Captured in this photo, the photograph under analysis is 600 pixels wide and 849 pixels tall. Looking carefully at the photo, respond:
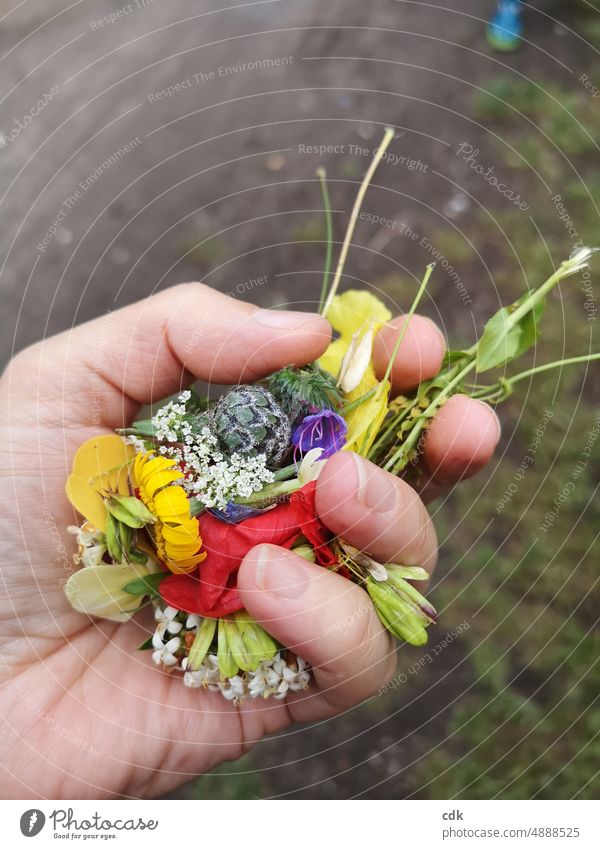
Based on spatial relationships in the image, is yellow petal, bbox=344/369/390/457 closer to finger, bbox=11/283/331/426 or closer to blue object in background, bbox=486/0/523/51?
finger, bbox=11/283/331/426

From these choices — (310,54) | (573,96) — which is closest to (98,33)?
(310,54)

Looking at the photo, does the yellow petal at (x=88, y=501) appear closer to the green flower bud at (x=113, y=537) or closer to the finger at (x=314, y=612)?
the green flower bud at (x=113, y=537)

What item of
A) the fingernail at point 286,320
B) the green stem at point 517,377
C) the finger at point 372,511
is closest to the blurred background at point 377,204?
the green stem at point 517,377

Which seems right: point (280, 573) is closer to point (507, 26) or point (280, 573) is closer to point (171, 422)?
point (171, 422)

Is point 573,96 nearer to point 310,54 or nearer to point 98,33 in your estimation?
point 310,54
